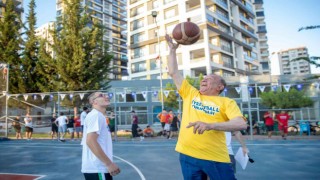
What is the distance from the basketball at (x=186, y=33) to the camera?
3699mm

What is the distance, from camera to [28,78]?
22656mm

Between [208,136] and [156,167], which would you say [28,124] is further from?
[208,136]

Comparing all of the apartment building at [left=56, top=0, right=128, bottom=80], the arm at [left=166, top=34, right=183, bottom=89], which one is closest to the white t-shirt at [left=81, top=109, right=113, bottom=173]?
the arm at [left=166, top=34, right=183, bottom=89]

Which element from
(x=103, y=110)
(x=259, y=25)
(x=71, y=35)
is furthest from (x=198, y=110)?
(x=259, y=25)

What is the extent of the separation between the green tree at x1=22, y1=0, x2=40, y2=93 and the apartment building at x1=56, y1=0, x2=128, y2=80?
4066cm

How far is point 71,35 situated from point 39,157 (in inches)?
550

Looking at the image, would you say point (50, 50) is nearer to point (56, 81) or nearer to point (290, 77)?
point (56, 81)

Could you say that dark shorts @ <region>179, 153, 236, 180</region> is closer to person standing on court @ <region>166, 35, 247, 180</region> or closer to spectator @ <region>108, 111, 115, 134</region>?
person standing on court @ <region>166, 35, 247, 180</region>

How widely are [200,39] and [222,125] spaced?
3835 cm

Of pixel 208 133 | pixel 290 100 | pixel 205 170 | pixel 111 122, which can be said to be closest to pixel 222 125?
pixel 208 133

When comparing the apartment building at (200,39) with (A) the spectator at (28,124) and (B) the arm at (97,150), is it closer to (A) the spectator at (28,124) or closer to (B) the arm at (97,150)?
(A) the spectator at (28,124)

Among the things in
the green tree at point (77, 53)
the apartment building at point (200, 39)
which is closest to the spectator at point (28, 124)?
the green tree at point (77, 53)

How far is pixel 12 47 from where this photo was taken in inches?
918

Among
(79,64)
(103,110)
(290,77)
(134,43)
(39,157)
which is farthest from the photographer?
(134,43)
